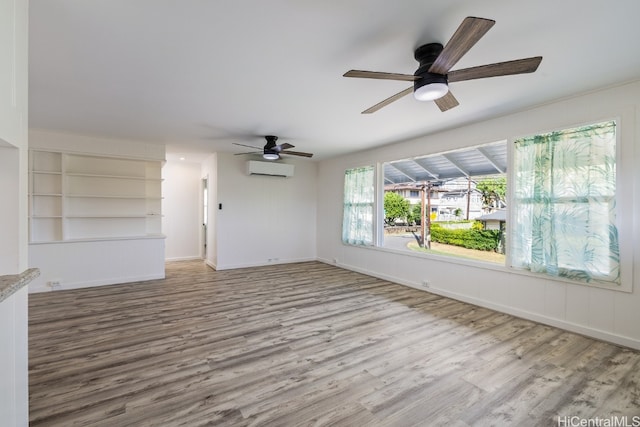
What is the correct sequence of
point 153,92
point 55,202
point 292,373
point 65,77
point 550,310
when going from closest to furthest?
1. point 292,373
2. point 65,77
3. point 153,92
4. point 550,310
5. point 55,202

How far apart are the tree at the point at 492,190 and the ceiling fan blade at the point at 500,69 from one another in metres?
2.69

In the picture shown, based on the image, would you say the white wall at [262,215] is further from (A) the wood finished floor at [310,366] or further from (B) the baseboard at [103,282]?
(A) the wood finished floor at [310,366]

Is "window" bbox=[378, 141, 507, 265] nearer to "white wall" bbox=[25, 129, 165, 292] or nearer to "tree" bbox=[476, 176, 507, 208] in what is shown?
"tree" bbox=[476, 176, 507, 208]

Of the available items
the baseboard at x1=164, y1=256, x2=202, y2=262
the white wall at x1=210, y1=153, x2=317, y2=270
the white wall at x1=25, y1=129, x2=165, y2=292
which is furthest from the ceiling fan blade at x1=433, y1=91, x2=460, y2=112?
the baseboard at x1=164, y1=256, x2=202, y2=262

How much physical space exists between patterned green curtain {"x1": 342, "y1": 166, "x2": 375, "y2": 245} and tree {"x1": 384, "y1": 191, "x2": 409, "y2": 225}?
38 centimetres

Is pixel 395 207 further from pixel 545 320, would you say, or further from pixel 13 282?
pixel 13 282

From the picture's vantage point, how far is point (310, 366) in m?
2.31

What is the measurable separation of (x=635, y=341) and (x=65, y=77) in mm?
5774

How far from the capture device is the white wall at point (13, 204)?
1291 millimetres

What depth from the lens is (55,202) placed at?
4586 mm

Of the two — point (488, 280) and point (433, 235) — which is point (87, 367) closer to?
point (488, 280)

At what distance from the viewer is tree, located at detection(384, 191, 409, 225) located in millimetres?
5629

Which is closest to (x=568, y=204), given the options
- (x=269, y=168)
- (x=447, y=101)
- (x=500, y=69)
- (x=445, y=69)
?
(x=447, y=101)

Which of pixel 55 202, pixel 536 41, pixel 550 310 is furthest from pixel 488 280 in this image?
pixel 55 202
